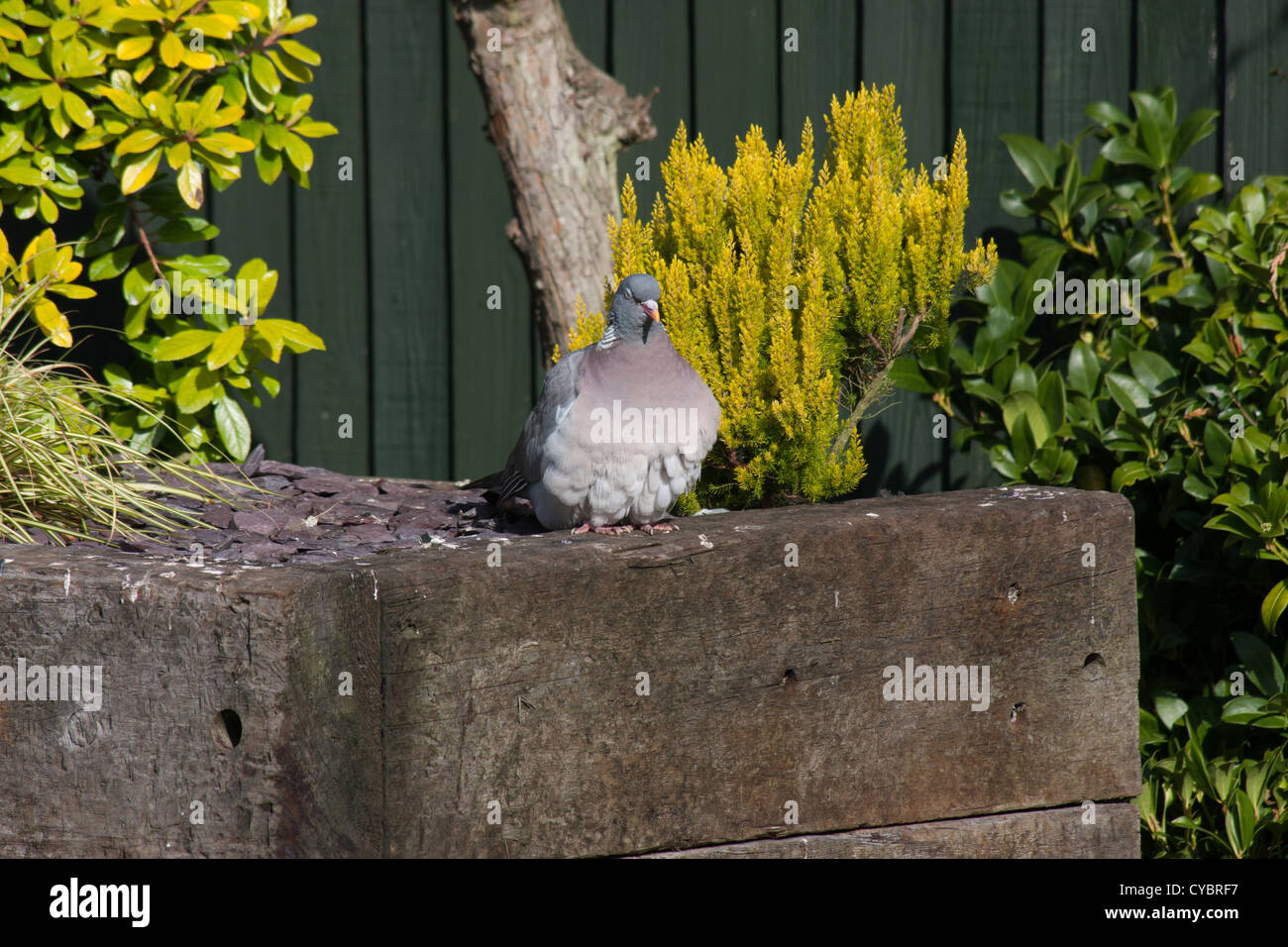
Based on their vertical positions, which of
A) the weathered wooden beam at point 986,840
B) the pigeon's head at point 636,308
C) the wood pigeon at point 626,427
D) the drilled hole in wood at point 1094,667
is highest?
the pigeon's head at point 636,308

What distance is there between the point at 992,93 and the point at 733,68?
0.82 metres

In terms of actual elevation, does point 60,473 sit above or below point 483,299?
below

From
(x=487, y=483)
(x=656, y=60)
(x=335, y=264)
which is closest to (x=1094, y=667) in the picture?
(x=487, y=483)

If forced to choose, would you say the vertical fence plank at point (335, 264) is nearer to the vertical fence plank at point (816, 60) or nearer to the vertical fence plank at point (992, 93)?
the vertical fence plank at point (816, 60)

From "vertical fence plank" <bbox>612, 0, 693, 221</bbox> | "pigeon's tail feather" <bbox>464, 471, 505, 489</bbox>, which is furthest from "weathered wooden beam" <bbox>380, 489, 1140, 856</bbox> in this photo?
"vertical fence plank" <bbox>612, 0, 693, 221</bbox>

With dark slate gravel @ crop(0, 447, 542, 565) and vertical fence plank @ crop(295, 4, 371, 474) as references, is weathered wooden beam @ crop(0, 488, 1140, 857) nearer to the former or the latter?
dark slate gravel @ crop(0, 447, 542, 565)

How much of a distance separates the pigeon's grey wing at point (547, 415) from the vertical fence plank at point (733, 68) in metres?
1.54

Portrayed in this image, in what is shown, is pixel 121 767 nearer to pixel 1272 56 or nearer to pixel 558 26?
pixel 558 26

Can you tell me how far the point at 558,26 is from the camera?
3.67 m

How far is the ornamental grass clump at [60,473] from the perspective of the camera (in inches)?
114

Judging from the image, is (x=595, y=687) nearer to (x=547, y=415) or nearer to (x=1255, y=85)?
(x=547, y=415)

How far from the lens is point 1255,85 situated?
4000 mm

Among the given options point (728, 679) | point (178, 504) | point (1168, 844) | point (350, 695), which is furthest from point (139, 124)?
point (1168, 844)

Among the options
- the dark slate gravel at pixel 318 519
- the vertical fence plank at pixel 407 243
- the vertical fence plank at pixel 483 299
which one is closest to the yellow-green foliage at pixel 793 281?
the dark slate gravel at pixel 318 519
